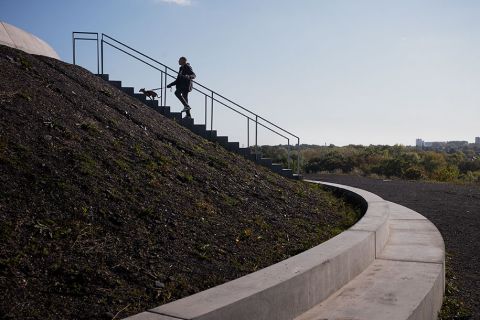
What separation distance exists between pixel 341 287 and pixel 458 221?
5.33m

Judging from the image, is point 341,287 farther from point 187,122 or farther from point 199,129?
point 187,122

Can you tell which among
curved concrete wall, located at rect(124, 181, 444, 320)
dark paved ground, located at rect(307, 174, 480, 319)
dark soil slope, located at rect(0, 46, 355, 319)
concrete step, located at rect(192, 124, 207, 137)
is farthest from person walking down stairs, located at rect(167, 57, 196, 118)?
curved concrete wall, located at rect(124, 181, 444, 320)

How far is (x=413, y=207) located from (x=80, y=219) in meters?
8.20

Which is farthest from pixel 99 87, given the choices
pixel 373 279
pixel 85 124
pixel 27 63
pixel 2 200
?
pixel 373 279

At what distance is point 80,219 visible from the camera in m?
4.08

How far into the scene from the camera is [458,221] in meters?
8.66

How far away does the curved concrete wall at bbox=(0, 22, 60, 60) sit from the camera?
928cm

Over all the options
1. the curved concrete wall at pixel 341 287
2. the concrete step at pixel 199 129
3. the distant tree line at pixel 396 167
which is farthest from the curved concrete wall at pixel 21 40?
the distant tree line at pixel 396 167

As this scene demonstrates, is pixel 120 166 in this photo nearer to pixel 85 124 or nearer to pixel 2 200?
pixel 85 124

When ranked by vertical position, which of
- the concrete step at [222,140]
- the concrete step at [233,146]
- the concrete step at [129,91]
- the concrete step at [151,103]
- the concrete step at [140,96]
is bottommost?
the concrete step at [233,146]

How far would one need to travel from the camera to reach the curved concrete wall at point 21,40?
365 inches

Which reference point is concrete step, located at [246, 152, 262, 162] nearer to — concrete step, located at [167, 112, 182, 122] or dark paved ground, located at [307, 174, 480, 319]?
concrete step, located at [167, 112, 182, 122]

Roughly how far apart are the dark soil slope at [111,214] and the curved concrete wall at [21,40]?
5.91ft

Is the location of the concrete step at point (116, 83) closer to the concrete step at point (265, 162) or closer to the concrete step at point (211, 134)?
the concrete step at point (211, 134)
